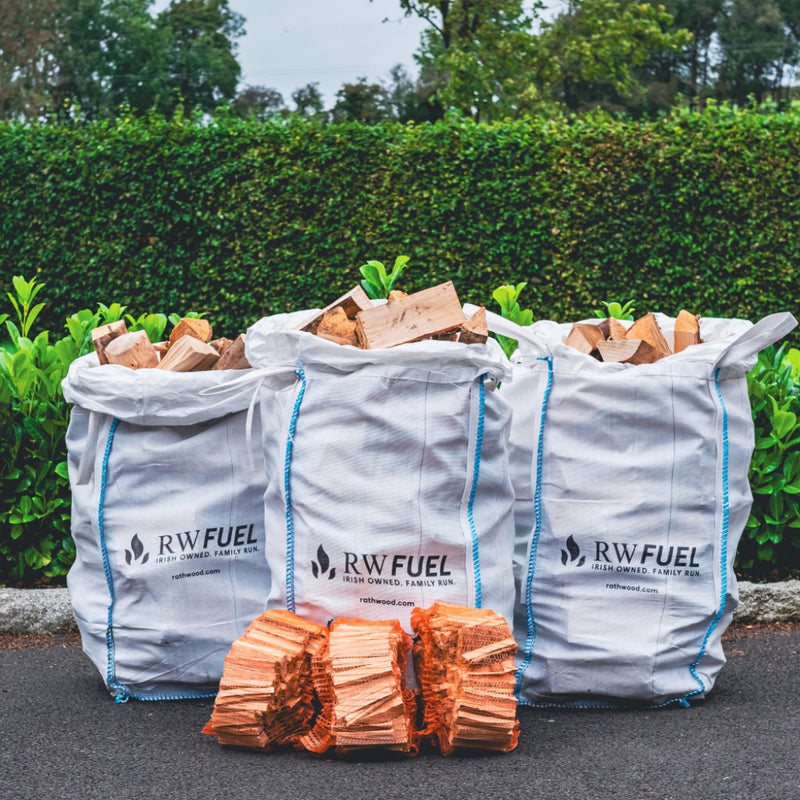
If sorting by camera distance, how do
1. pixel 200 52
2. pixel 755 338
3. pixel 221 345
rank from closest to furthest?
pixel 755 338 < pixel 221 345 < pixel 200 52

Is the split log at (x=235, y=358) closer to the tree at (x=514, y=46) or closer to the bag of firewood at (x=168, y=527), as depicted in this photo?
the bag of firewood at (x=168, y=527)

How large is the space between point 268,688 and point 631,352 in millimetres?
1261

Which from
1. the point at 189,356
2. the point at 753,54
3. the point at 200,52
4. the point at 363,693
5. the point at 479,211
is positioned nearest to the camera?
the point at 363,693

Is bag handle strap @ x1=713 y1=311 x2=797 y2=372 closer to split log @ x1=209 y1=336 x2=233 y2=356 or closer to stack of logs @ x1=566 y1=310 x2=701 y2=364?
stack of logs @ x1=566 y1=310 x2=701 y2=364

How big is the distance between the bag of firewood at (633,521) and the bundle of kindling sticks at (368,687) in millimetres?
402

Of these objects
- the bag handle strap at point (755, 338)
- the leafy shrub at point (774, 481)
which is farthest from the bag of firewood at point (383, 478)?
the leafy shrub at point (774, 481)

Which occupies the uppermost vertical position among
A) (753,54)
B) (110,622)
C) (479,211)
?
(753,54)

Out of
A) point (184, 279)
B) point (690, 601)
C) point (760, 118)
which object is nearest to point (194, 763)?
point (690, 601)

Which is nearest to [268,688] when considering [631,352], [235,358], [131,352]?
[235,358]

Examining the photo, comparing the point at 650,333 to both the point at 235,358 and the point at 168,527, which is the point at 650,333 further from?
the point at 168,527

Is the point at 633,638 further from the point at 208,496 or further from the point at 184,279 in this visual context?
the point at 184,279

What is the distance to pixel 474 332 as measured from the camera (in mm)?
2463

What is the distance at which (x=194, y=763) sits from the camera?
7.18ft

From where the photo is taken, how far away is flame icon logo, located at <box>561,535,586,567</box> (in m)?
2.61
